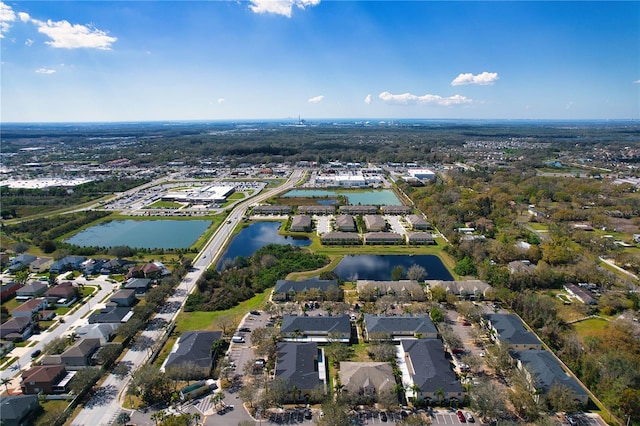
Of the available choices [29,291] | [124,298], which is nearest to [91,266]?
[29,291]

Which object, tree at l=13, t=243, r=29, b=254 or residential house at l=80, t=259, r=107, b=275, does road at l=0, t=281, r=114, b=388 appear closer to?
residential house at l=80, t=259, r=107, b=275

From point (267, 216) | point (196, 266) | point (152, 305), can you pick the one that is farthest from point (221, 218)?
point (152, 305)

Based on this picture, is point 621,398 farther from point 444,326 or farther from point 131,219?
point 131,219

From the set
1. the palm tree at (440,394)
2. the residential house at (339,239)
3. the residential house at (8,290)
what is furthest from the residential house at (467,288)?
the residential house at (8,290)

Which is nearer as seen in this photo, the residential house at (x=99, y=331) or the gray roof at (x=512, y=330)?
the gray roof at (x=512, y=330)

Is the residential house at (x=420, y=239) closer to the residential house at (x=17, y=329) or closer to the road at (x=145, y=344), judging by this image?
the road at (x=145, y=344)

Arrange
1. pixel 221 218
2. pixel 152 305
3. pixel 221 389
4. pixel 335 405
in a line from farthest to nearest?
1. pixel 221 218
2. pixel 152 305
3. pixel 221 389
4. pixel 335 405
